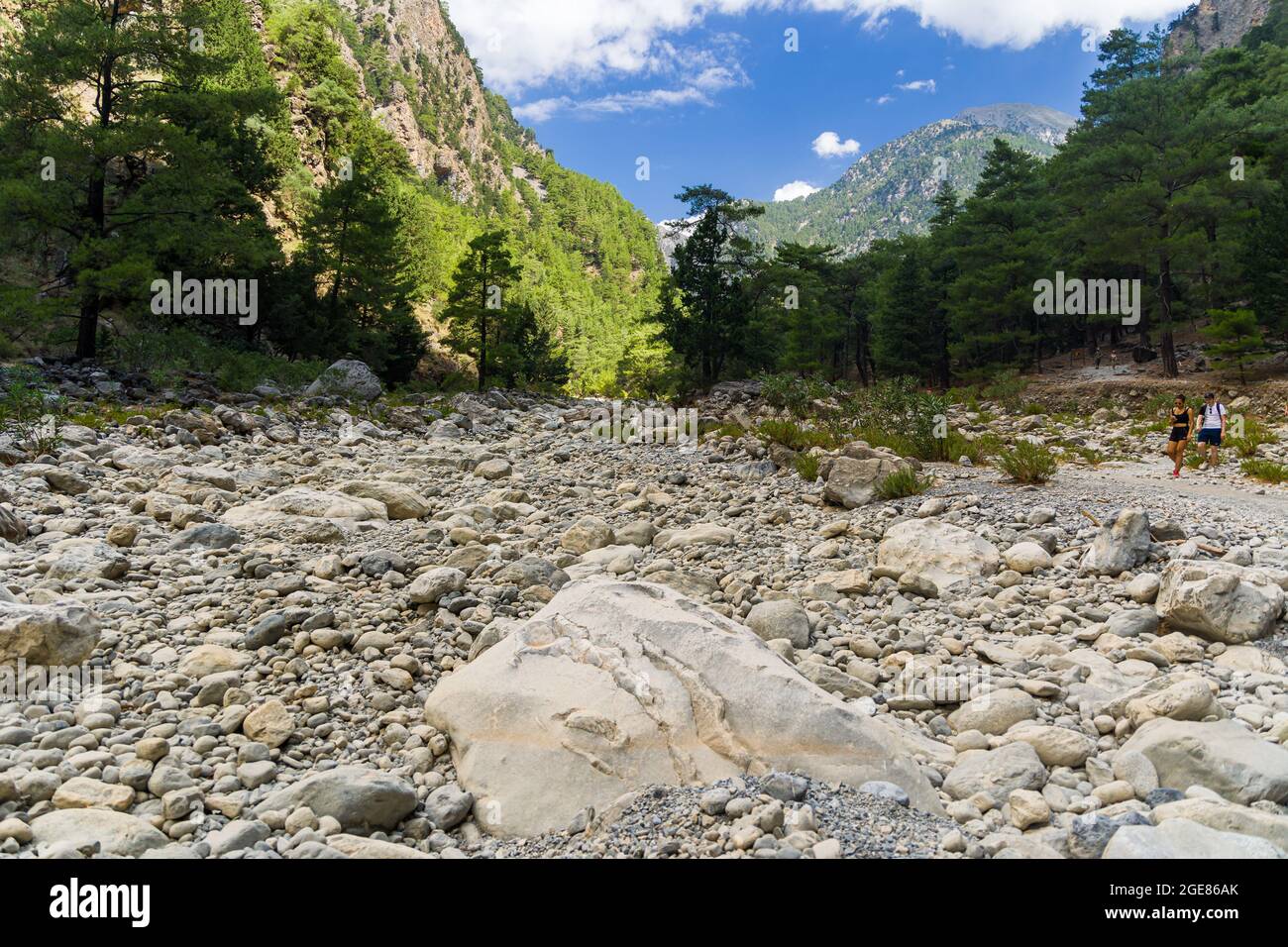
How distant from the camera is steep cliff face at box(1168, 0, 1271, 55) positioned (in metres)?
103

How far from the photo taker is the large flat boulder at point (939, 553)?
6188mm

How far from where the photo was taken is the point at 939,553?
252 inches

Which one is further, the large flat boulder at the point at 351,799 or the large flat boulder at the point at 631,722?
the large flat boulder at the point at 631,722

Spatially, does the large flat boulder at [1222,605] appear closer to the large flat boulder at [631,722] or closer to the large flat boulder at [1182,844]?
the large flat boulder at [631,722]

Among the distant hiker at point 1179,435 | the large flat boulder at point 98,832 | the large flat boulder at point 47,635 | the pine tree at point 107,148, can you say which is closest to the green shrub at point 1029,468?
the distant hiker at point 1179,435

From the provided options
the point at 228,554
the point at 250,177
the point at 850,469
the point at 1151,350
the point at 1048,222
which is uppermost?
the point at 1048,222

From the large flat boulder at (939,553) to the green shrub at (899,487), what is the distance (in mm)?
1743

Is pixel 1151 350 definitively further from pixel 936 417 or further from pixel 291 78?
pixel 291 78

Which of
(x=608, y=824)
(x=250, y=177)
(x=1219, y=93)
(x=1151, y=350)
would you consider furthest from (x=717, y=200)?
(x=1219, y=93)

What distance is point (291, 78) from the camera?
54.0m

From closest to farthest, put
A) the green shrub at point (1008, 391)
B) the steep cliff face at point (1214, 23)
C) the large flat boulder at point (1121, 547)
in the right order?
1. the large flat boulder at point (1121, 547)
2. the green shrub at point (1008, 391)
3. the steep cliff face at point (1214, 23)
